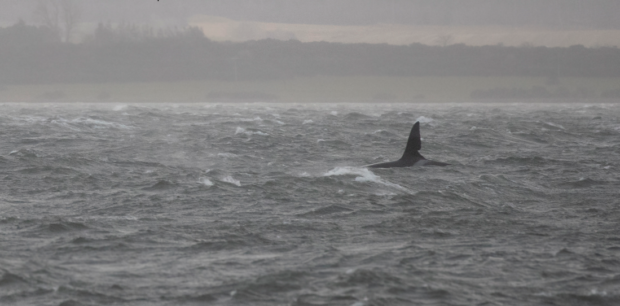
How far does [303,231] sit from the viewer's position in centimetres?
1305

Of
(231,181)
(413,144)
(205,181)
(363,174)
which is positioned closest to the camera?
(205,181)

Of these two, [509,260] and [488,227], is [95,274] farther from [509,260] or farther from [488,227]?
[488,227]

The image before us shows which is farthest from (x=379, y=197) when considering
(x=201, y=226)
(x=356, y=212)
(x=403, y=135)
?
(x=403, y=135)

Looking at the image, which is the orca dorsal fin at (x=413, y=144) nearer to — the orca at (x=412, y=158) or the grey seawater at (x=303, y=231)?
the orca at (x=412, y=158)

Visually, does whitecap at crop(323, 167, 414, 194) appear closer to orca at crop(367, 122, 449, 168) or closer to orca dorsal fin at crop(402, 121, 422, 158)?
orca at crop(367, 122, 449, 168)

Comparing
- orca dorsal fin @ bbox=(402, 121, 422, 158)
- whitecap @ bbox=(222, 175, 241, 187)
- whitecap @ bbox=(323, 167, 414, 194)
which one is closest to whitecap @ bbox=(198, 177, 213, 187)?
whitecap @ bbox=(222, 175, 241, 187)

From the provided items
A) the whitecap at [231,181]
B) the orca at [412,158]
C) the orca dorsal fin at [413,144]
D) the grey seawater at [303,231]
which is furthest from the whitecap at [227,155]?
the orca dorsal fin at [413,144]

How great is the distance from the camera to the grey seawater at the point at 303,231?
30.6ft

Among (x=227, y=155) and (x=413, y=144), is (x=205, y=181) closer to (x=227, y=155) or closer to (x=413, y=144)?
(x=413, y=144)

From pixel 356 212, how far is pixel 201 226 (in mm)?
3748

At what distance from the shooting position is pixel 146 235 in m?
12.5

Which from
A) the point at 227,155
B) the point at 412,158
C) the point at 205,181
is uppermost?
the point at 412,158

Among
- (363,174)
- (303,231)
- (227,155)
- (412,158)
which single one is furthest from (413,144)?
(303,231)

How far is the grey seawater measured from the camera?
9.32m
